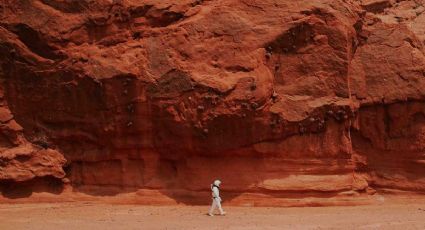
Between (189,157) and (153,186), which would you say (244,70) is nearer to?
(189,157)

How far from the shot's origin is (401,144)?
15023 mm

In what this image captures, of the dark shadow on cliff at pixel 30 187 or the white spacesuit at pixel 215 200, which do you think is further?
the dark shadow on cliff at pixel 30 187

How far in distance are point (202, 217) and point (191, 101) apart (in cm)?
280

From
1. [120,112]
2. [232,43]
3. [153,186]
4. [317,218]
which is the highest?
[232,43]

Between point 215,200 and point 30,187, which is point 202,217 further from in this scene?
point 30,187

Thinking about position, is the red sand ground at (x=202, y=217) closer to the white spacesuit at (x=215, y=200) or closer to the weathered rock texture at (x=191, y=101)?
the white spacesuit at (x=215, y=200)

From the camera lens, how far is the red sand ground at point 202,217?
1173 cm

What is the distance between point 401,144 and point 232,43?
15.0 feet

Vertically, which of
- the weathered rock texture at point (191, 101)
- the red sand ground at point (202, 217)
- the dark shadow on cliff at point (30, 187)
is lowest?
the red sand ground at point (202, 217)

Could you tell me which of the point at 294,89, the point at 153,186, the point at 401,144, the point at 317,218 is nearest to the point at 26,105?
the point at 153,186

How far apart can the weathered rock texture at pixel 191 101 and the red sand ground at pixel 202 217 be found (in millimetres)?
660

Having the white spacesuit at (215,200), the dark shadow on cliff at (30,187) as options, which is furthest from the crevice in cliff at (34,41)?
the white spacesuit at (215,200)

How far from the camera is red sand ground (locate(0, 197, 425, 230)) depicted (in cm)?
1173

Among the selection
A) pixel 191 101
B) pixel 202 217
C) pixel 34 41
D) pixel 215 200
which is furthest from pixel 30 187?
pixel 215 200
